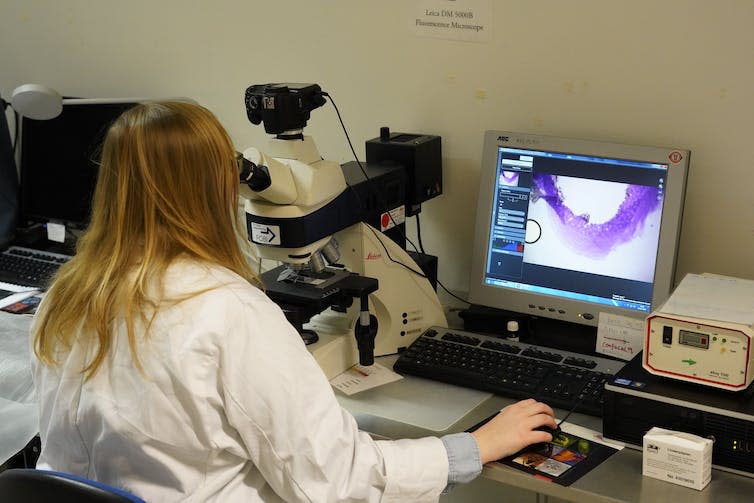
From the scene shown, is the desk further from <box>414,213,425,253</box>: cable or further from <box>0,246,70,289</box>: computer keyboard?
<box>414,213,425,253</box>: cable

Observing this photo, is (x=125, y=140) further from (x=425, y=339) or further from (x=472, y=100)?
(x=472, y=100)

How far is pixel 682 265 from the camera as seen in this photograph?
2064mm

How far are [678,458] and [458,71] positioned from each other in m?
1.09

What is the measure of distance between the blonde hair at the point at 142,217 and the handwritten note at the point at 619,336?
897mm

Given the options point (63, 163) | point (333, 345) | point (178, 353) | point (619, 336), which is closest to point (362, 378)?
point (333, 345)

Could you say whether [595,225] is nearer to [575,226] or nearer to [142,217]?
[575,226]

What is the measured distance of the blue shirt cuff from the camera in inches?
61.3

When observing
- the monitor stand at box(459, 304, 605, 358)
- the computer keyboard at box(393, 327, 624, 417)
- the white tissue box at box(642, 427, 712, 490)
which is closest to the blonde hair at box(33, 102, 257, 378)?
the computer keyboard at box(393, 327, 624, 417)

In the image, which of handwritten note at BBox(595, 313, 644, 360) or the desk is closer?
the desk

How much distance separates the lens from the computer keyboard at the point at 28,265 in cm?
260

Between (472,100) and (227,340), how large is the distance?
111 cm

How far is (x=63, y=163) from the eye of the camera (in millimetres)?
2781

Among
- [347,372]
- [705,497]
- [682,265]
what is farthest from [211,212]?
[682,265]

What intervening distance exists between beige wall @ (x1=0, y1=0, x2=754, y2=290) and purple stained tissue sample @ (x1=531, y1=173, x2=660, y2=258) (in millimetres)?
164
